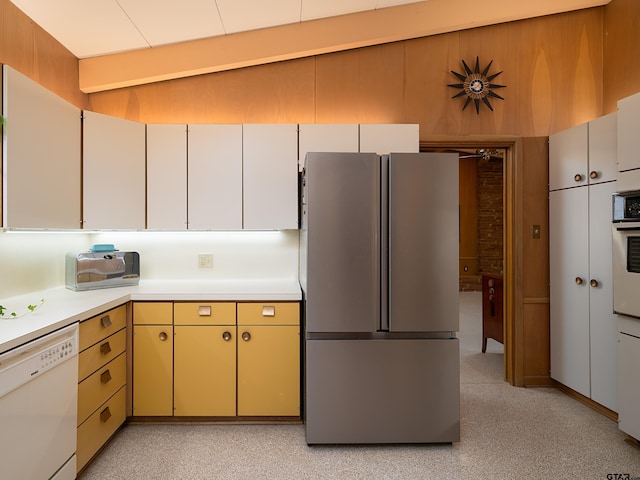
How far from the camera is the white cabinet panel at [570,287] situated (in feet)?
8.91

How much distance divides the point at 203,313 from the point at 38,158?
51.9 inches

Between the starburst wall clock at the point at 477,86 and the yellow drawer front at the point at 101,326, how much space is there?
10.1 feet

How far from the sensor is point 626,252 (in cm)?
217

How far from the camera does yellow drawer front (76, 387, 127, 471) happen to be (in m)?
1.89

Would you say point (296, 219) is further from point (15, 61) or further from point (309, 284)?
point (15, 61)

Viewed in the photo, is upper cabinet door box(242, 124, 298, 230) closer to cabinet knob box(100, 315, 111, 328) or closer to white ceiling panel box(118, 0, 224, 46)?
white ceiling panel box(118, 0, 224, 46)

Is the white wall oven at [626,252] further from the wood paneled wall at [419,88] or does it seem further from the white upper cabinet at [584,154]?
the wood paneled wall at [419,88]

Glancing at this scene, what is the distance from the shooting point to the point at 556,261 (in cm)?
298

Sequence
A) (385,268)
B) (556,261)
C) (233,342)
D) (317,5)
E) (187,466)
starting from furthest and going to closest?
(556,261) < (317,5) < (233,342) < (385,268) < (187,466)

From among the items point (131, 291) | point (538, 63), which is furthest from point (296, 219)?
point (538, 63)

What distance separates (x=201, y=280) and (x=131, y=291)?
637 mm

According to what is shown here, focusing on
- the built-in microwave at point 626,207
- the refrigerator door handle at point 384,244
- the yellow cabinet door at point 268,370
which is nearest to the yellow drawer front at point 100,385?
the yellow cabinet door at point 268,370

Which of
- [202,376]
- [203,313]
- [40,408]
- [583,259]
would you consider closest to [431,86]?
[583,259]

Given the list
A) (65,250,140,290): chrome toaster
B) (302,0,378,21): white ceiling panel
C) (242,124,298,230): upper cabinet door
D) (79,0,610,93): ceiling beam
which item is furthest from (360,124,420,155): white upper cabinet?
(65,250,140,290): chrome toaster
